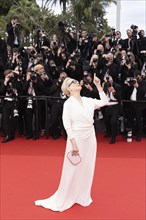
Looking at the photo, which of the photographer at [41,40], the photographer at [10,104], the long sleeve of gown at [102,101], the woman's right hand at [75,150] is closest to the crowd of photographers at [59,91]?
the photographer at [10,104]

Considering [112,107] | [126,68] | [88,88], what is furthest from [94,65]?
[112,107]

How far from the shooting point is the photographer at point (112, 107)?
6.97 meters

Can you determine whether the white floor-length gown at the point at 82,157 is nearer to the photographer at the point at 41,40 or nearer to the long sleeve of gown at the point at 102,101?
the long sleeve of gown at the point at 102,101

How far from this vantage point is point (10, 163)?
5.90 meters

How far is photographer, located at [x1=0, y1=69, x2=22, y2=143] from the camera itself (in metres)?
7.21

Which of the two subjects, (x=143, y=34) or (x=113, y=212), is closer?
(x=113, y=212)

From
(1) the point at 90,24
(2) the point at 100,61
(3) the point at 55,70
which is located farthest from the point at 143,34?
(1) the point at 90,24

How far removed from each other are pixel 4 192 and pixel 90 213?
127 cm

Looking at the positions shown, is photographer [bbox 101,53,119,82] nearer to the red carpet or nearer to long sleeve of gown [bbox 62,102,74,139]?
the red carpet

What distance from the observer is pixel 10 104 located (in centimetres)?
735

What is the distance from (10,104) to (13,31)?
2.70m

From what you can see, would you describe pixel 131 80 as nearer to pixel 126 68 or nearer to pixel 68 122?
pixel 126 68

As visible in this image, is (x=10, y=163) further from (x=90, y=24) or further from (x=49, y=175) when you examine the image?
(x=90, y=24)

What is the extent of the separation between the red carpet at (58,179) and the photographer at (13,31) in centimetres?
315
